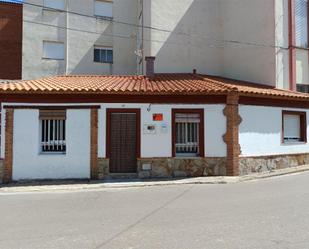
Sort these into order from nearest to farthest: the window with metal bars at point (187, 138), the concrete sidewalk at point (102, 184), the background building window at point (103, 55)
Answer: the concrete sidewalk at point (102, 184)
the window with metal bars at point (187, 138)
the background building window at point (103, 55)

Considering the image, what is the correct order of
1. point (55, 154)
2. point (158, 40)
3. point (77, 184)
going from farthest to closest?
point (158, 40)
point (55, 154)
point (77, 184)

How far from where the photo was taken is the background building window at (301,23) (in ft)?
65.3

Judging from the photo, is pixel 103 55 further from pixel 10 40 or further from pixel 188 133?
pixel 188 133

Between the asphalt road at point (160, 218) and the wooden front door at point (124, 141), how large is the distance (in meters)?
2.80

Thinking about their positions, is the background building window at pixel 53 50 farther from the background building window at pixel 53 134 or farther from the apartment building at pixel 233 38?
the background building window at pixel 53 134

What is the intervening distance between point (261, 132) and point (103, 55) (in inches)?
488

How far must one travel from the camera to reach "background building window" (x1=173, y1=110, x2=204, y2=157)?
14703 millimetres

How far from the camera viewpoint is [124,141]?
1457 centimetres

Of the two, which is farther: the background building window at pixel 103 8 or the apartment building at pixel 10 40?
the apartment building at pixel 10 40

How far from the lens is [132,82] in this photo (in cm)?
1650

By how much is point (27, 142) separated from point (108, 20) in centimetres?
1264

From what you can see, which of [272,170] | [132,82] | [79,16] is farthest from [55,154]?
[79,16]

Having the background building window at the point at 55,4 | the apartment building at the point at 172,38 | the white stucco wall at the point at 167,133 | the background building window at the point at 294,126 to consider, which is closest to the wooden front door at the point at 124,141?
the white stucco wall at the point at 167,133

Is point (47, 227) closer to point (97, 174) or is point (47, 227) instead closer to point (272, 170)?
point (97, 174)
